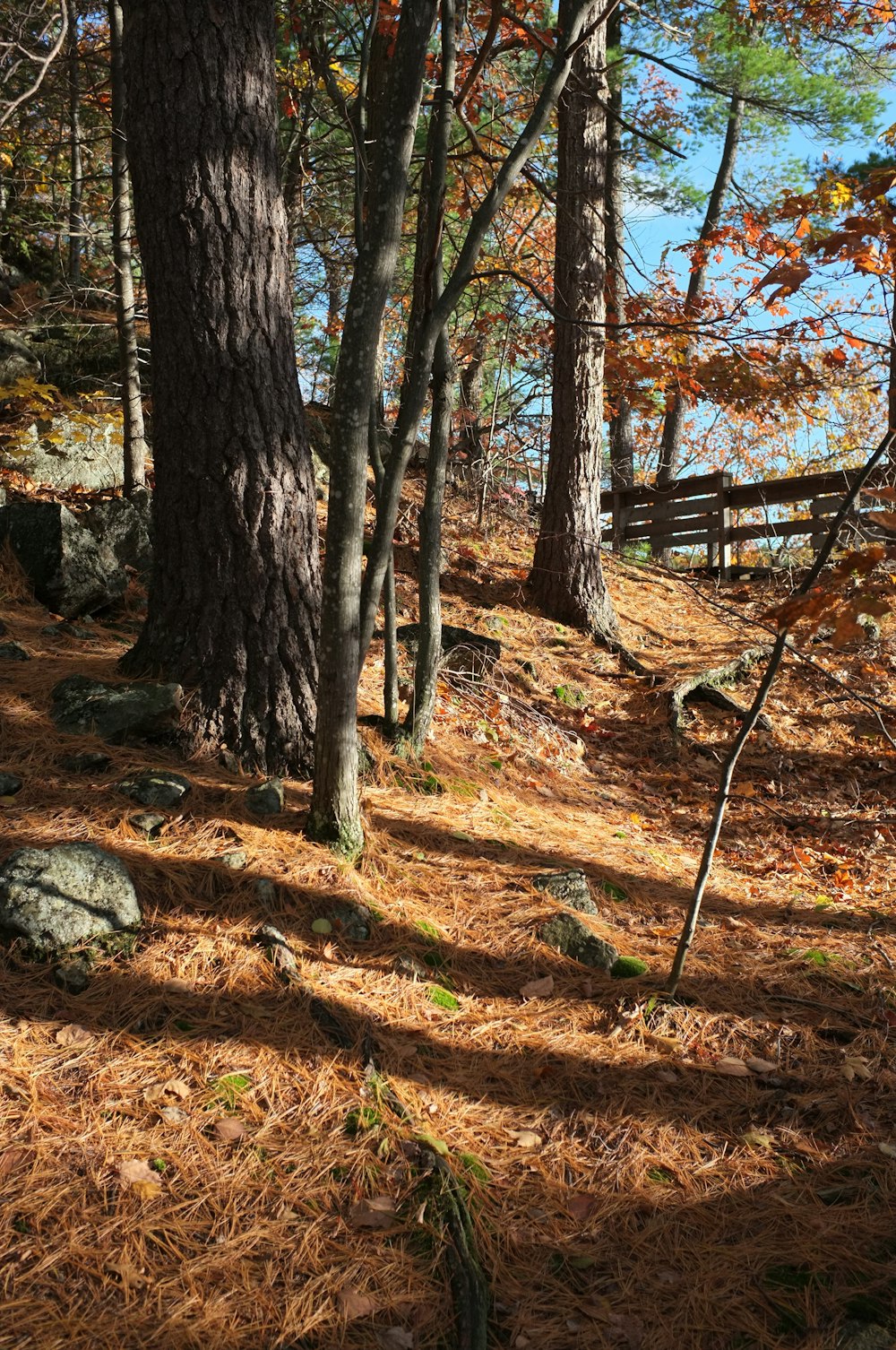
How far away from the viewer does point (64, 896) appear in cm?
269

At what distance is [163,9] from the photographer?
3.53 meters

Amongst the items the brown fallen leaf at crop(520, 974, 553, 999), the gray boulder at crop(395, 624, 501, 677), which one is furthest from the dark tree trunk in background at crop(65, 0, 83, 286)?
the brown fallen leaf at crop(520, 974, 553, 999)

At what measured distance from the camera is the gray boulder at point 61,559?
4.82m

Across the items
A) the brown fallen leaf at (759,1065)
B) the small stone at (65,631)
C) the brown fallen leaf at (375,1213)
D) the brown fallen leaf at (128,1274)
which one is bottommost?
the brown fallen leaf at (375,1213)

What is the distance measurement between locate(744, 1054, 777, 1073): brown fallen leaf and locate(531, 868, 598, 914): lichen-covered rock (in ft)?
2.88

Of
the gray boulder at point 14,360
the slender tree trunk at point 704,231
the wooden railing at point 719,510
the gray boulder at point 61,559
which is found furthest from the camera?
the slender tree trunk at point 704,231

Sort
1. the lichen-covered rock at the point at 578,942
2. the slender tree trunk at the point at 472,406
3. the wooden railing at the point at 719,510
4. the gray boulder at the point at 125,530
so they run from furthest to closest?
the slender tree trunk at the point at 472,406 → the wooden railing at the point at 719,510 → the gray boulder at the point at 125,530 → the lichen-covered rock at the point at 578,942

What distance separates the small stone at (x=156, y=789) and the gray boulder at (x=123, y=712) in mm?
258

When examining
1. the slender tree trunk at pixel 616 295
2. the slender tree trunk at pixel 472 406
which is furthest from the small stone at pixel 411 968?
the slender tree trunk at pixel 472 406

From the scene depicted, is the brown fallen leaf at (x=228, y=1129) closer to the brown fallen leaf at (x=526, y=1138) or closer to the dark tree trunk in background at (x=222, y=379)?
the brown fallen leaf at (x=526, y=1138)

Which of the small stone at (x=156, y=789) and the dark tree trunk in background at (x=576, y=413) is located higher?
the dark tree trunk in background at (x=576, y=413)

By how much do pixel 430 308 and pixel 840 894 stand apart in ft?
11.2

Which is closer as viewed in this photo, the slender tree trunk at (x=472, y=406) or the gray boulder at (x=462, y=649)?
the gray boulder at (x=462, y=649)

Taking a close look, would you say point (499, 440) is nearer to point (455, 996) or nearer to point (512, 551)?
point (512, 551)
